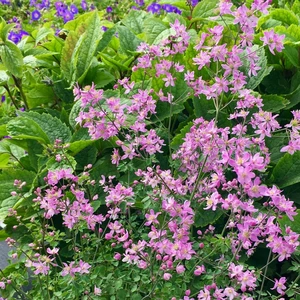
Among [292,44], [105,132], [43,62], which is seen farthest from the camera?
[43,62]

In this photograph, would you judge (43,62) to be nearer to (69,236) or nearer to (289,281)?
(69,236)

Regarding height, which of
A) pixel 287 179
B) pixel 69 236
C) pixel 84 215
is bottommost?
pixel 69 236

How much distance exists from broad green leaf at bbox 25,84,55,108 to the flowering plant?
0.10m

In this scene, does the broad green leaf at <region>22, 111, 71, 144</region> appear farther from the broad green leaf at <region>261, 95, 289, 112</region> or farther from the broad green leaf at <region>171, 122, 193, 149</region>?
the broad green leaf at <region>261, 95, 289, 112</region>

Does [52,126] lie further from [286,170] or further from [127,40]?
[286,170]

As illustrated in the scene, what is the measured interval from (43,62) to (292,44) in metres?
0.89

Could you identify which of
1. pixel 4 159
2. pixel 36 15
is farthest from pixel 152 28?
pixel 36 15

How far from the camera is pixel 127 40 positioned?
6.98 feet

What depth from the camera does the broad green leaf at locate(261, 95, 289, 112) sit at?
5.79ft

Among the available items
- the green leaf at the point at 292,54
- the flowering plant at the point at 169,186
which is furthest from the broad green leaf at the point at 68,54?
the green leaf at the point at 292,54

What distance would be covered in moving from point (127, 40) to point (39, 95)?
0.39m

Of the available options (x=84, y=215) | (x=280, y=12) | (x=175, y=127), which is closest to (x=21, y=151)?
(x=175, y=127)

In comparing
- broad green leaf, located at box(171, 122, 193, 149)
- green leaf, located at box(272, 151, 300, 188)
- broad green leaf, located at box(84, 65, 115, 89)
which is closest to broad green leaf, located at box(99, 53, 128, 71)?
broad green leaf, located at box(84, 65, 115, 89)

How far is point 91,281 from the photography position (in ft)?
4.70
